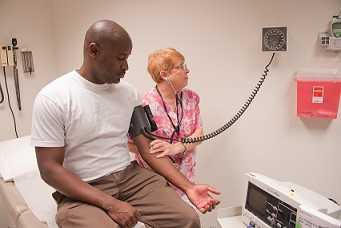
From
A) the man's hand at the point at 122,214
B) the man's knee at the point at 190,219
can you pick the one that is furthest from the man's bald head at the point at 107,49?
the man's knee at the point at 190,219

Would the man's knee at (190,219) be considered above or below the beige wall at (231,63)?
below

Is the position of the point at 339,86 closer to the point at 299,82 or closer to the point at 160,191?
the point at 299,82

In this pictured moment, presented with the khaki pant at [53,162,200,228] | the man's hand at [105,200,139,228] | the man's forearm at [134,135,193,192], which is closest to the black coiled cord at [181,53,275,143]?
the man's forearm at [134,135,193,192]

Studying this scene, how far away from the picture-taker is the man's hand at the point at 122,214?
1.23m

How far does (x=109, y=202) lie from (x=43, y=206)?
1.81ft

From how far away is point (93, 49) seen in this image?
4.26 ft

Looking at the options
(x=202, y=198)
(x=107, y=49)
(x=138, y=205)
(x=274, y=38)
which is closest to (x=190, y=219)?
(x=202, y=198)

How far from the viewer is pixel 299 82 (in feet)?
6.33

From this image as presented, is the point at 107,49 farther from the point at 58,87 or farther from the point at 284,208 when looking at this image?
the point at 284,208

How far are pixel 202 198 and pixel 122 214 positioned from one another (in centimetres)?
32

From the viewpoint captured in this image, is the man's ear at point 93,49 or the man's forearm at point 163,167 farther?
the man's forearm at point 163,167

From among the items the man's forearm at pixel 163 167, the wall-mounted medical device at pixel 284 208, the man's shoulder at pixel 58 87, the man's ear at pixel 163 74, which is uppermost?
the man's ear at pixel 163 74

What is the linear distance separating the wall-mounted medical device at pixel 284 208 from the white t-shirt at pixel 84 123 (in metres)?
0.65

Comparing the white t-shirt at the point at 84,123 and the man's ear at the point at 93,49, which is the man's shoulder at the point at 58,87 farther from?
the man's ear at the point at 93,49
